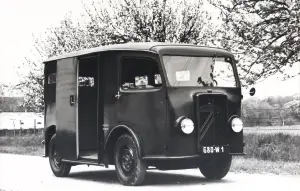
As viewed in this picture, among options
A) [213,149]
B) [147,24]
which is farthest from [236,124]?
[147,24]

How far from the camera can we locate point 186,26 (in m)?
28.1

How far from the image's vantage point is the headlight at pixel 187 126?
35.8 feet

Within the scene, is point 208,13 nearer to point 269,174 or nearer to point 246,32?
point 246,32

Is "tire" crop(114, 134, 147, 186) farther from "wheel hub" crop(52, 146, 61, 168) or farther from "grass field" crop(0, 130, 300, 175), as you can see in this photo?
"grass field" crop(0, 130, 300, 175)

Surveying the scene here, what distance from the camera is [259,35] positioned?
18.9m

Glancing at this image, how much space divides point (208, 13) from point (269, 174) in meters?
15.9

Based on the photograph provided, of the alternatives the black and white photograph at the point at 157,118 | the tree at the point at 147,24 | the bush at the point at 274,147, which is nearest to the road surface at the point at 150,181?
the black and white photograph at the point at 157,118

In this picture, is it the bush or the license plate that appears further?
the bush

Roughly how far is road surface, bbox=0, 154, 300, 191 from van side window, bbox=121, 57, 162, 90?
186 centimetres

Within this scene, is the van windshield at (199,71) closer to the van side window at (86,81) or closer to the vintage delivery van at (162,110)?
the vintage delivery van at (162,110)

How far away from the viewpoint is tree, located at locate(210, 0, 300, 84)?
60.9 ft

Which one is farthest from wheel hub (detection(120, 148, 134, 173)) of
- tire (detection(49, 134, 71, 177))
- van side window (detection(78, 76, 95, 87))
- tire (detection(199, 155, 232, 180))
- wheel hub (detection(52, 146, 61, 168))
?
wheel hub (detection(52, 146, 61, 168))

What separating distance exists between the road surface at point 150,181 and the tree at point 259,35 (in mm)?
5519

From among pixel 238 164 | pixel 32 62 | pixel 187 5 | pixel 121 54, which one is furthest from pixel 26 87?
pixel 121 54
